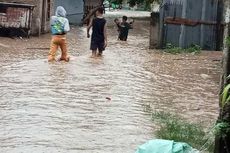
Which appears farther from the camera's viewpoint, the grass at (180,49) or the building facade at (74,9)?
the building facade at (74,9)

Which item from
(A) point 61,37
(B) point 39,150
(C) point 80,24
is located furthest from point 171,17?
(C) point 80,24

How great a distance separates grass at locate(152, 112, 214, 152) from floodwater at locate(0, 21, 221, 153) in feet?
0.62

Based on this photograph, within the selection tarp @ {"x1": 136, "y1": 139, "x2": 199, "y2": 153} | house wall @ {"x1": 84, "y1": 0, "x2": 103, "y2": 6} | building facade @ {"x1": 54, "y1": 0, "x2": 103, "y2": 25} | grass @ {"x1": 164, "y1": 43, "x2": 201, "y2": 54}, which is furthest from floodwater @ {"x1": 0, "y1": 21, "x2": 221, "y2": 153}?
house wall @ {"x1": 84, "y1": 0, "x2": 103, "y2": 6}

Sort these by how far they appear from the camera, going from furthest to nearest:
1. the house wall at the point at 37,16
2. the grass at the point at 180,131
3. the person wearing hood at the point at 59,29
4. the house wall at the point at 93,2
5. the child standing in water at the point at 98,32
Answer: the house wall at the point at 93,2, the house wall at the point at 37,16, the child standing in water at the point at 98,32, the person wearing hood at the point at 59,29, the grass at the point at 180,131

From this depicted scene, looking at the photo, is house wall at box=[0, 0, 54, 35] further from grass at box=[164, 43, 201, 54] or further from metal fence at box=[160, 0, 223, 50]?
grass at box=[164, 43, 201, 54]

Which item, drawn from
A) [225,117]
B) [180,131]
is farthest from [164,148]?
[180,131]

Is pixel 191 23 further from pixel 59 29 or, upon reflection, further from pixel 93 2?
pixel 93 2

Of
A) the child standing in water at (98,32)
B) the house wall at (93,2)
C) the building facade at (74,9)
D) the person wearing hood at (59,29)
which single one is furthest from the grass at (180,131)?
the house wall at (93,2)

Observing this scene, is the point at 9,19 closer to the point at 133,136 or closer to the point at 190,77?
the point at 190,77

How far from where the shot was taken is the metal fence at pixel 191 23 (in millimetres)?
18688

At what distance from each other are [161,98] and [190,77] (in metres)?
3.16

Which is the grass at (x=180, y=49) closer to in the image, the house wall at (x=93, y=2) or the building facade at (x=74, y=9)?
the building facade at (x=74, y=9)

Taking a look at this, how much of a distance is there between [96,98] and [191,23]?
9784mm

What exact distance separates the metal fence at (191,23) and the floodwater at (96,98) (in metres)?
1.73
